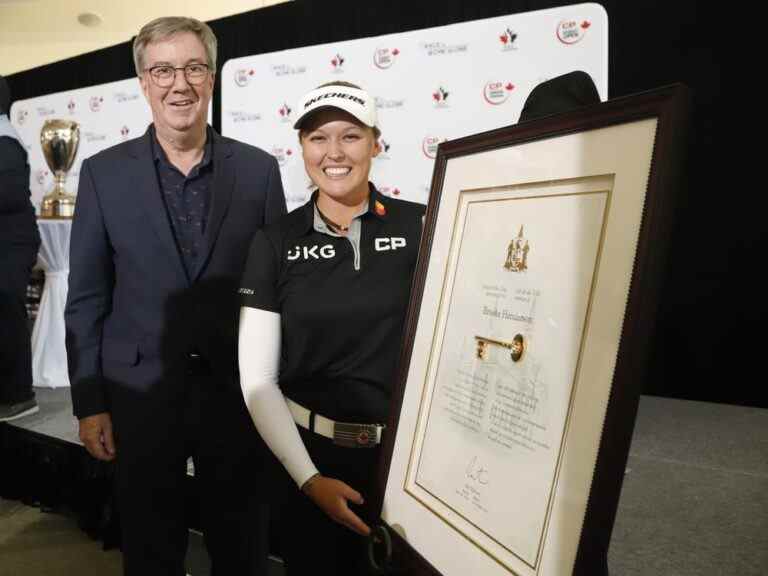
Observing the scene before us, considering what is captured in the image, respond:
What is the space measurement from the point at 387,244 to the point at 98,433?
0.92 metres

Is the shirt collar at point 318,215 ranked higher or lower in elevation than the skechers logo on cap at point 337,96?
lower

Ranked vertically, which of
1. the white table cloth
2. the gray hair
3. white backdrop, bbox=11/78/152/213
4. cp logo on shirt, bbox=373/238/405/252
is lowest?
the white table cloth

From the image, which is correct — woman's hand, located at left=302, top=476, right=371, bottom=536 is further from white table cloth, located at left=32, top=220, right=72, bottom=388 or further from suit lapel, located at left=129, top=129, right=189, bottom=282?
white table cloth, located at left=32, top=220, right=72, bottom=388

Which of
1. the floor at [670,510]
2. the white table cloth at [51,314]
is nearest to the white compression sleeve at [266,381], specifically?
the floor at [670,510]

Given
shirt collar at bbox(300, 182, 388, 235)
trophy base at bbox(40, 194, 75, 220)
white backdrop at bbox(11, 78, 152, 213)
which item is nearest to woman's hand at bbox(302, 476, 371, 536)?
shirt collar at bbox(300, 182, 388, 235)

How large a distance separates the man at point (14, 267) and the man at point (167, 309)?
63.1 inches

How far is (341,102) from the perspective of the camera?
1.05 metres

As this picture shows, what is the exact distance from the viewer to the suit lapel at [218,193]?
4.60ft

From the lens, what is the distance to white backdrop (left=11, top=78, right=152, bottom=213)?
16.9 ft

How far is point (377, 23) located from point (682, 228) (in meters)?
2.25

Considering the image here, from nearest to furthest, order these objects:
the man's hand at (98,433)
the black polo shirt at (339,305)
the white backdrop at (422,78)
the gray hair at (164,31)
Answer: the black polo shirt at (339,305) < the gray hair at (164,31) < the man's hand at (98,433) < the white backdrop at (422,78)

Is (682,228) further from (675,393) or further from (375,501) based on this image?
(375,501)
